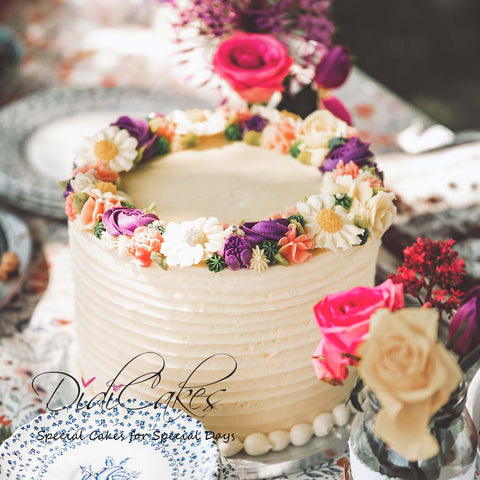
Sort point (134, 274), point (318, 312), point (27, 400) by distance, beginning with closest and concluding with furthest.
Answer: point (318, 312) → point (134, 274) → point (27, 400)

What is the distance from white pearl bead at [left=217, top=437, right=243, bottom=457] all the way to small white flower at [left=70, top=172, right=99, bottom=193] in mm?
538

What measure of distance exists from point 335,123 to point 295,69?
0.43 m

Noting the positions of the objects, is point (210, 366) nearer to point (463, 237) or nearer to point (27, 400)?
point (27, 400)

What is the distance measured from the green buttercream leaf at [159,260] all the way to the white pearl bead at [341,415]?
484 millimetres

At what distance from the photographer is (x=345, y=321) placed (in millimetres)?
965

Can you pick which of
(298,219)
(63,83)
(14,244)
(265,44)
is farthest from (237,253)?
(63,83)

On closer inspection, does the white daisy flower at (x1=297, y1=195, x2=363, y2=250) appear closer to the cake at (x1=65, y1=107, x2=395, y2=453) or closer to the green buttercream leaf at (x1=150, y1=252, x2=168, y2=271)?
the cake at (x1=65, y1=107, x2=395, y2=453)

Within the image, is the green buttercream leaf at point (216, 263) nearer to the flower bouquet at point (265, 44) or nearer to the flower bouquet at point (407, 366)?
the flower bouquet at point (407, 366)

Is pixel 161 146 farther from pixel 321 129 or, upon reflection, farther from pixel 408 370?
pixel 408 370

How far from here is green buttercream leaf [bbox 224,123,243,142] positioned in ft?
5.53

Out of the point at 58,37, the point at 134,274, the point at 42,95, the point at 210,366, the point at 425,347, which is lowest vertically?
the point at 58,37

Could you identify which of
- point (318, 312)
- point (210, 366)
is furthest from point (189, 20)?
point (318, 312)

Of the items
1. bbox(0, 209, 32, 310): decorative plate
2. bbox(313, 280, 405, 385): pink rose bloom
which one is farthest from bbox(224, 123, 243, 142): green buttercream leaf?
bbox(313, 280, 405, 385): pink rose bloom

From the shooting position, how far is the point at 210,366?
134 cm
